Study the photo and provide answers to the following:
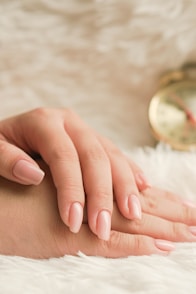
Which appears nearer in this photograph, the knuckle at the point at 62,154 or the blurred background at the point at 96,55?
the knuckle at the point at 62,154

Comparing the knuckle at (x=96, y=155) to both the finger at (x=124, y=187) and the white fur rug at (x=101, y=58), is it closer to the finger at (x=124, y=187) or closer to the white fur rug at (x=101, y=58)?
the finger at (x=124, y=187)

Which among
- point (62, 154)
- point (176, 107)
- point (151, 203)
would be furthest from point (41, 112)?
point (176, 107)

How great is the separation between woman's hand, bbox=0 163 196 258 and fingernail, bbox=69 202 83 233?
27 millimetres

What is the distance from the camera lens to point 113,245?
2.23 ft

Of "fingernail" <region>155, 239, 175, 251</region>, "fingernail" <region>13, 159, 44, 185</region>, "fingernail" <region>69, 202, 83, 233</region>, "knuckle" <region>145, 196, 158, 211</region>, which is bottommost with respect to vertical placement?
"fingernail" <region>155, 239, 175, 251</region>

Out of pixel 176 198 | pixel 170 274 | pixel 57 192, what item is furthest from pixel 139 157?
pixel 170 274

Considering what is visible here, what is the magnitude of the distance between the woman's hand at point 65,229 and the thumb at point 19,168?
36 millimetres

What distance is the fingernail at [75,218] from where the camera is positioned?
664 millimetres

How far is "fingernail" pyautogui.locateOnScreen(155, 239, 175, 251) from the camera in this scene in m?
0.69

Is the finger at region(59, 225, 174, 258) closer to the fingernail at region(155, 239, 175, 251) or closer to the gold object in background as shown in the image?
the fingernail at region(155, 239, 175, 251)

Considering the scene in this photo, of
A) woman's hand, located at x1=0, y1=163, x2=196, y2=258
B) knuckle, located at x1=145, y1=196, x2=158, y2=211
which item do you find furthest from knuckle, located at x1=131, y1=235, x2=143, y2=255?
knuckle, located at x1=145, y1=196, x2=158, y2=211

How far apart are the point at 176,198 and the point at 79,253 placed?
8.9 inches

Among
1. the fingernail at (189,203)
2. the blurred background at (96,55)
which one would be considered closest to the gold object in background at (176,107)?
the blurred background at (96,55)

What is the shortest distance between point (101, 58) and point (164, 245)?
506mm
